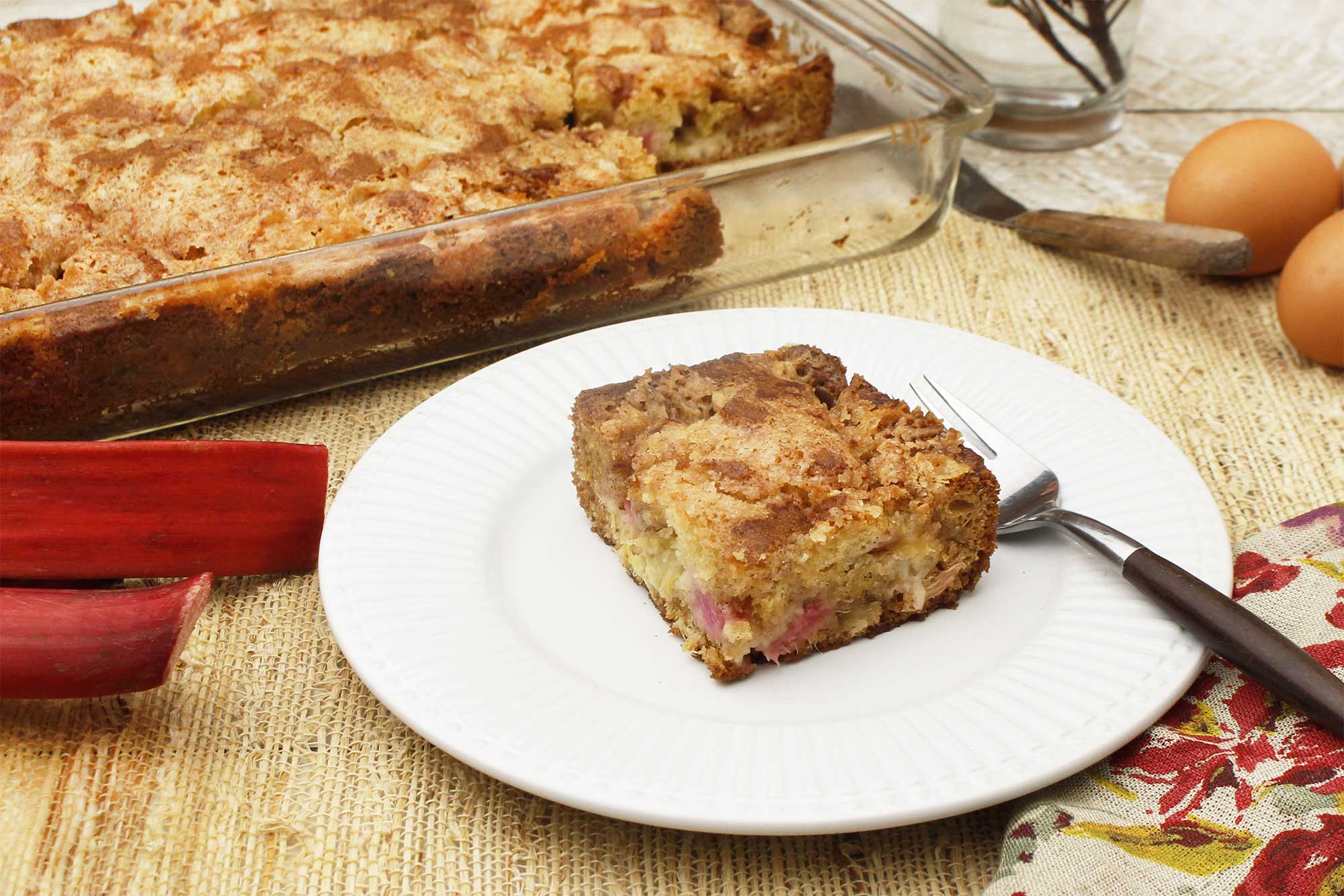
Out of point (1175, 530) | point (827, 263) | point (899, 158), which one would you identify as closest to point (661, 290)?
point (827, 263)

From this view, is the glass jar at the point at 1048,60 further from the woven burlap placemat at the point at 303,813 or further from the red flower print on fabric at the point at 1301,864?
the red flower print on fabric at the point at 1301,864

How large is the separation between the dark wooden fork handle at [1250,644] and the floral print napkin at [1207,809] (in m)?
0.06

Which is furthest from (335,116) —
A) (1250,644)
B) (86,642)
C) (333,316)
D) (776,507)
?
(1250,644)

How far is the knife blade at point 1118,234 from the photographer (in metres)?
2.45

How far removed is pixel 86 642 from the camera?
1.49 metres

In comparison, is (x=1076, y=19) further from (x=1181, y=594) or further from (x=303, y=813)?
(x=303, y=813)

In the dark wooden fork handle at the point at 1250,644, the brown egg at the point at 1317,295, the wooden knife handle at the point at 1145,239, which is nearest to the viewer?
the dark wooden fork handle at the point at 1250,644

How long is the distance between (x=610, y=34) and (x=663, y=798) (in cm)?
212

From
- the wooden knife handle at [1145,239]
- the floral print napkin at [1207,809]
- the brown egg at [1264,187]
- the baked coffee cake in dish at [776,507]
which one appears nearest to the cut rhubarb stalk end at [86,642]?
the baked coffee cake in dish at [776,507]

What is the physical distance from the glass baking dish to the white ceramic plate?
268 millimetres

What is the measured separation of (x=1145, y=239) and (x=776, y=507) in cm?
140

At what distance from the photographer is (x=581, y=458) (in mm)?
1800

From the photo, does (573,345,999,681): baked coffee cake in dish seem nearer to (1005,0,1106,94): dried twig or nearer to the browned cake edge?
the browned cake edge

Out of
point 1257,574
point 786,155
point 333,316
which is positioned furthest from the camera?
point 786,155
